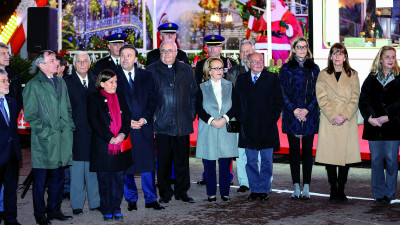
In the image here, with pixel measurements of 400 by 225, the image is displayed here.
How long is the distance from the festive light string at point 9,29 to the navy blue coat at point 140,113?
1578cm

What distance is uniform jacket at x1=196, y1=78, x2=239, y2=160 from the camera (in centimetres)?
902

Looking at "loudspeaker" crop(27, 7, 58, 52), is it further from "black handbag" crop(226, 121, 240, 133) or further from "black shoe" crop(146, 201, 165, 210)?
"black shoe" crop(146, 201, 165, 210)

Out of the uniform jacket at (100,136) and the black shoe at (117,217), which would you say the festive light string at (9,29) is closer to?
the uniform jacket at (100,136)

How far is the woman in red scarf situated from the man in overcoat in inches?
13.0

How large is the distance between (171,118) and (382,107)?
261cm

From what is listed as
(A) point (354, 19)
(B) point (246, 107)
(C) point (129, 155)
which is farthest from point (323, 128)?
(A) point (354, 19)

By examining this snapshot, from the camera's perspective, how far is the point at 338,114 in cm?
884

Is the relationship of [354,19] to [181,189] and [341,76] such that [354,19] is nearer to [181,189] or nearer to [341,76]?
[341,76]

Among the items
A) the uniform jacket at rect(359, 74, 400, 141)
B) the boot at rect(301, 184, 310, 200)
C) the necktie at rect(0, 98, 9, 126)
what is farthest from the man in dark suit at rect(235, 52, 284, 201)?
the necktie at rect(0, 98, 9, 126)

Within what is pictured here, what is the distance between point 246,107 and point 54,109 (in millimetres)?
2573

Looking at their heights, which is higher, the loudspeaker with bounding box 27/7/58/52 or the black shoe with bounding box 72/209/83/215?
the loudspeaker with bounding box 27/7/58/52

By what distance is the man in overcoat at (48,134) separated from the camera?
768cm

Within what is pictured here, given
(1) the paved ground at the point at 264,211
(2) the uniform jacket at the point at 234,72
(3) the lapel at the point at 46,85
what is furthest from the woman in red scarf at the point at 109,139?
(2) the uniform jacket at the point at 234,72

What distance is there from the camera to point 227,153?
9.00m
